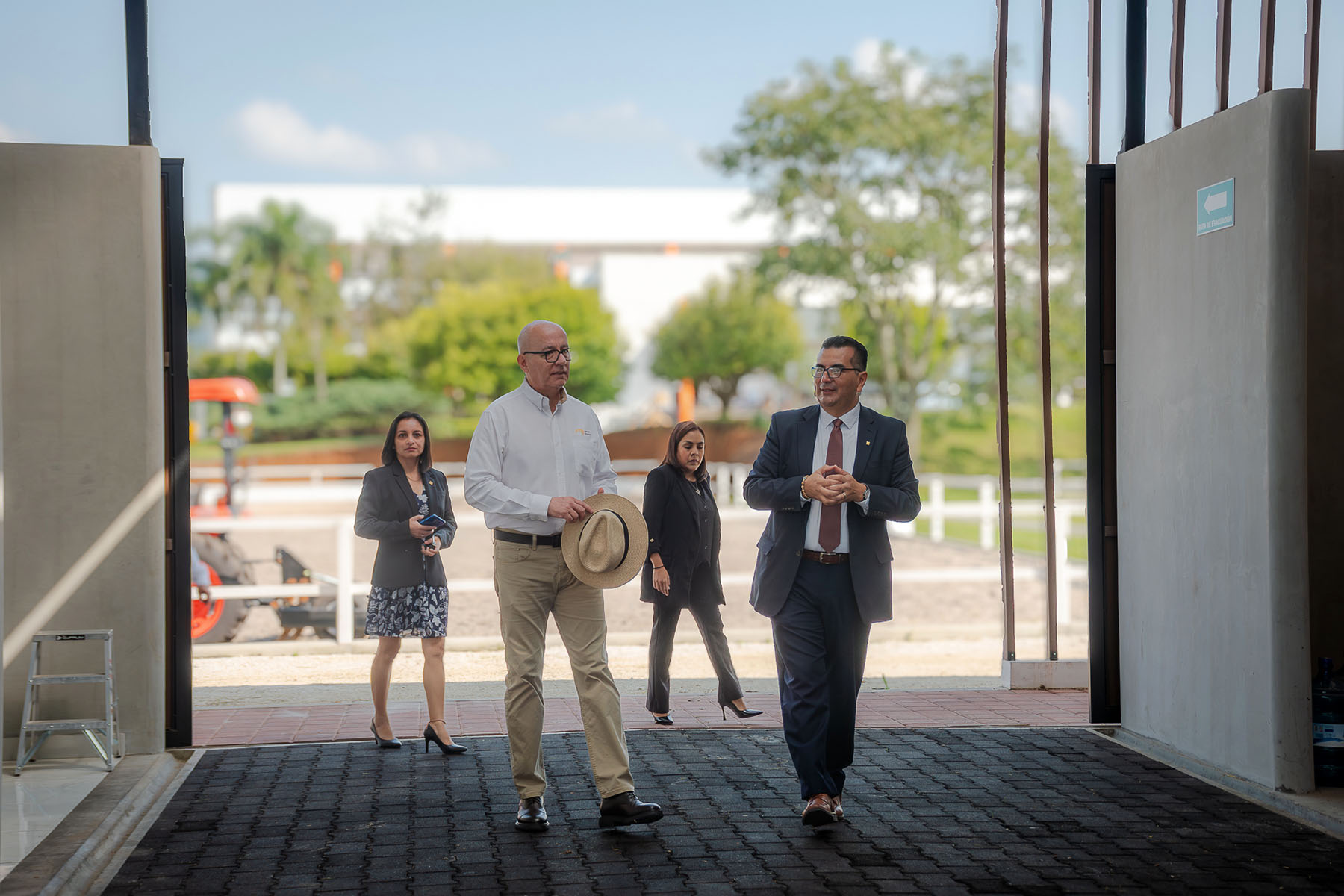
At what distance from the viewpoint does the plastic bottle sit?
5.91m

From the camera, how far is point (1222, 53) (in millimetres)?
7941

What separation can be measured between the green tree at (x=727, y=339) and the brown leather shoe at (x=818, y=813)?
56.8m

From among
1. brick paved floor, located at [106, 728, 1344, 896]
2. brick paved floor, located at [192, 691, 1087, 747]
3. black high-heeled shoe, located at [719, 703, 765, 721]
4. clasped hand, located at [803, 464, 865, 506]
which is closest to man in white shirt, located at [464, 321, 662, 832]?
brick paved floor, located at [106, 728, 1344, 896]

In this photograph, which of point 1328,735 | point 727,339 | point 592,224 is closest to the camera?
point 1328,735

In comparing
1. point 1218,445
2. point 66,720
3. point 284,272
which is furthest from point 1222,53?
point 284,272

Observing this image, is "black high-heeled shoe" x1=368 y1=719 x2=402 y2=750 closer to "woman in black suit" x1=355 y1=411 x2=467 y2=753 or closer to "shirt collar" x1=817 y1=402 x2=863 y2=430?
"woman in black suit" x1=355 y1=411 x2=467 y2=753

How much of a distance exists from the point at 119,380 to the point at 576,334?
5829 centimetres

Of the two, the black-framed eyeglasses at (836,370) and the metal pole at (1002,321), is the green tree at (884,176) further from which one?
the black-framed eyeglasses at (836,370)

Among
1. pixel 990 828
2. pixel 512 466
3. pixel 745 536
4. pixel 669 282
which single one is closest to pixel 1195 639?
pixel 990 828

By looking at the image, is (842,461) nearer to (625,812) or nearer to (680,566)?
(625,812)

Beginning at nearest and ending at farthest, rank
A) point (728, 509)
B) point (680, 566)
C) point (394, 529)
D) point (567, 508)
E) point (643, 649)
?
point (567, 508) → point (394, 529) → point (680, 566) → point (643, 649) → point (728, 509)

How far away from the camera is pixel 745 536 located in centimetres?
2312

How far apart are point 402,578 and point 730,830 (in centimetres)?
246

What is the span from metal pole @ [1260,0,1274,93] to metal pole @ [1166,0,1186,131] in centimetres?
61
